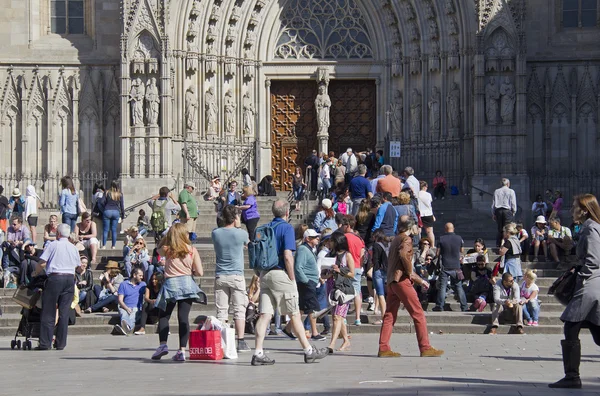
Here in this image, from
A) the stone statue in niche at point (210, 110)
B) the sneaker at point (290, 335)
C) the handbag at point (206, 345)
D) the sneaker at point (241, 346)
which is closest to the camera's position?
the handbag at point (206, 345)

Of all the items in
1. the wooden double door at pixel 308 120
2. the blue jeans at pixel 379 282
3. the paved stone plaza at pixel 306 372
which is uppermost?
the wooden double door at pixel 308 120

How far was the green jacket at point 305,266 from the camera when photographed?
16.5m

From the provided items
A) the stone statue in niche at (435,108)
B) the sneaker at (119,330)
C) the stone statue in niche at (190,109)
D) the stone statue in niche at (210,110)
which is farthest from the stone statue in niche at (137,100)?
the sneaker at (119,330)

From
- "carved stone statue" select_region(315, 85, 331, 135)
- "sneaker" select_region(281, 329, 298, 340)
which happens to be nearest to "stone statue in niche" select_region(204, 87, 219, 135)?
"carved stone statue" select_region(315, 85, 331, 135)

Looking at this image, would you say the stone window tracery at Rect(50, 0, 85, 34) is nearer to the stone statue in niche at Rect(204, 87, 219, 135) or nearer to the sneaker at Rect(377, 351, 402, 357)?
the stone statue in niche at Rect(204, 87, 219, 135)

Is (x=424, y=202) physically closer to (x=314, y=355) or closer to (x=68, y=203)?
(x=68, y=203)

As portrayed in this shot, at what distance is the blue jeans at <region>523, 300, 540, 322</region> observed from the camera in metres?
19.4

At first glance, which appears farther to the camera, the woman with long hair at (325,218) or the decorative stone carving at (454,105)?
the decorative stone carving at (454,105)

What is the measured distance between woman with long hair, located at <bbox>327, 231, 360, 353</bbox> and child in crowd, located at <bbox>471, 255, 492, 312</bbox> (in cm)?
295

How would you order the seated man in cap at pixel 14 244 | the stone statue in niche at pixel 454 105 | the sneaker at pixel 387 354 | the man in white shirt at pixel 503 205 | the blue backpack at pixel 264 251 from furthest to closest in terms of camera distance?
the stone statue in niche at pixel 454 105
the man in white shirt at pixel 503 205
the seated man in cap at pixel 14 244
the sneaker at pixel 387 354
the blue backpack at pixel 264 251

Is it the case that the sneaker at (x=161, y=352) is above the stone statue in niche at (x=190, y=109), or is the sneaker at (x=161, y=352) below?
below

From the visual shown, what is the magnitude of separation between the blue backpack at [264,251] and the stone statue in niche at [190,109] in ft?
59.3

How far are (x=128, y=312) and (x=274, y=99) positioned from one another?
16305mm

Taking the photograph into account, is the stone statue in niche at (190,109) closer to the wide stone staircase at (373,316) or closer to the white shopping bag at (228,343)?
the wide stone staircase at (373,316)
